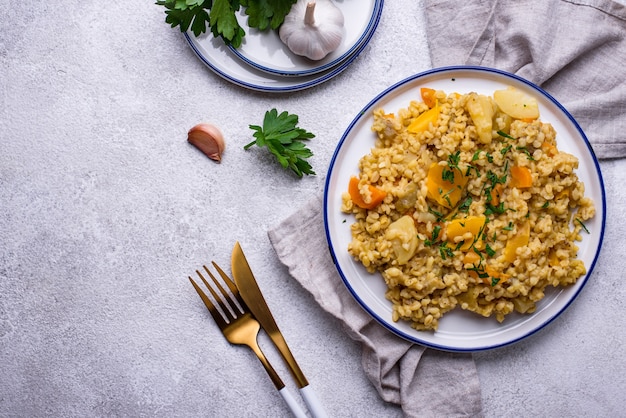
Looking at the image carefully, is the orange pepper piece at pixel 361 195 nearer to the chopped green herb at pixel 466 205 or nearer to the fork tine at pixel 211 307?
the chopped green herb at pixel 466 205

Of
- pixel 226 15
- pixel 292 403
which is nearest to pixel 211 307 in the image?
pixel 292 403

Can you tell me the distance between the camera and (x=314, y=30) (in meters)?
2.67

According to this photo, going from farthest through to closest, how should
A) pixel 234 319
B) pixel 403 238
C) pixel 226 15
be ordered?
pixel 234 319 < pixel 226 15 < pixel 403 238

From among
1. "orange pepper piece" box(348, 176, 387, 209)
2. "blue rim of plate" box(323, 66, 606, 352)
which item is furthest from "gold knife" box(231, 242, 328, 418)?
"orange pepper piece" box(348, 176, 387, 209)

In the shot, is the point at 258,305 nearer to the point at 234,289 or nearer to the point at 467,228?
the point at 234,289

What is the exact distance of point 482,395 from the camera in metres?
2.84

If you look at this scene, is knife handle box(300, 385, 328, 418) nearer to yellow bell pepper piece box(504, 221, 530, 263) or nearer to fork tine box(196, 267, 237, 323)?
fork tine box(196, 267, 237, 323)

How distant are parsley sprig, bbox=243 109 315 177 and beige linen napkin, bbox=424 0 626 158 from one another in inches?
30.3

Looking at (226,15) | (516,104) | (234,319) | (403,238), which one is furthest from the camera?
(234,319)

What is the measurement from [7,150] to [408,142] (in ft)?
6.65

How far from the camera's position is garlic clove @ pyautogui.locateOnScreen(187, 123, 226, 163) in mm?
2836

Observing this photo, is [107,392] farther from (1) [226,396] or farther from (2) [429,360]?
(2) [429,360]

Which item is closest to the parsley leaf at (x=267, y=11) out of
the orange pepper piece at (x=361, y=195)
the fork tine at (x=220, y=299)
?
the orange pepper piece at (x=361, y=195)

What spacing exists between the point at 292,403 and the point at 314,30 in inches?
68.4
